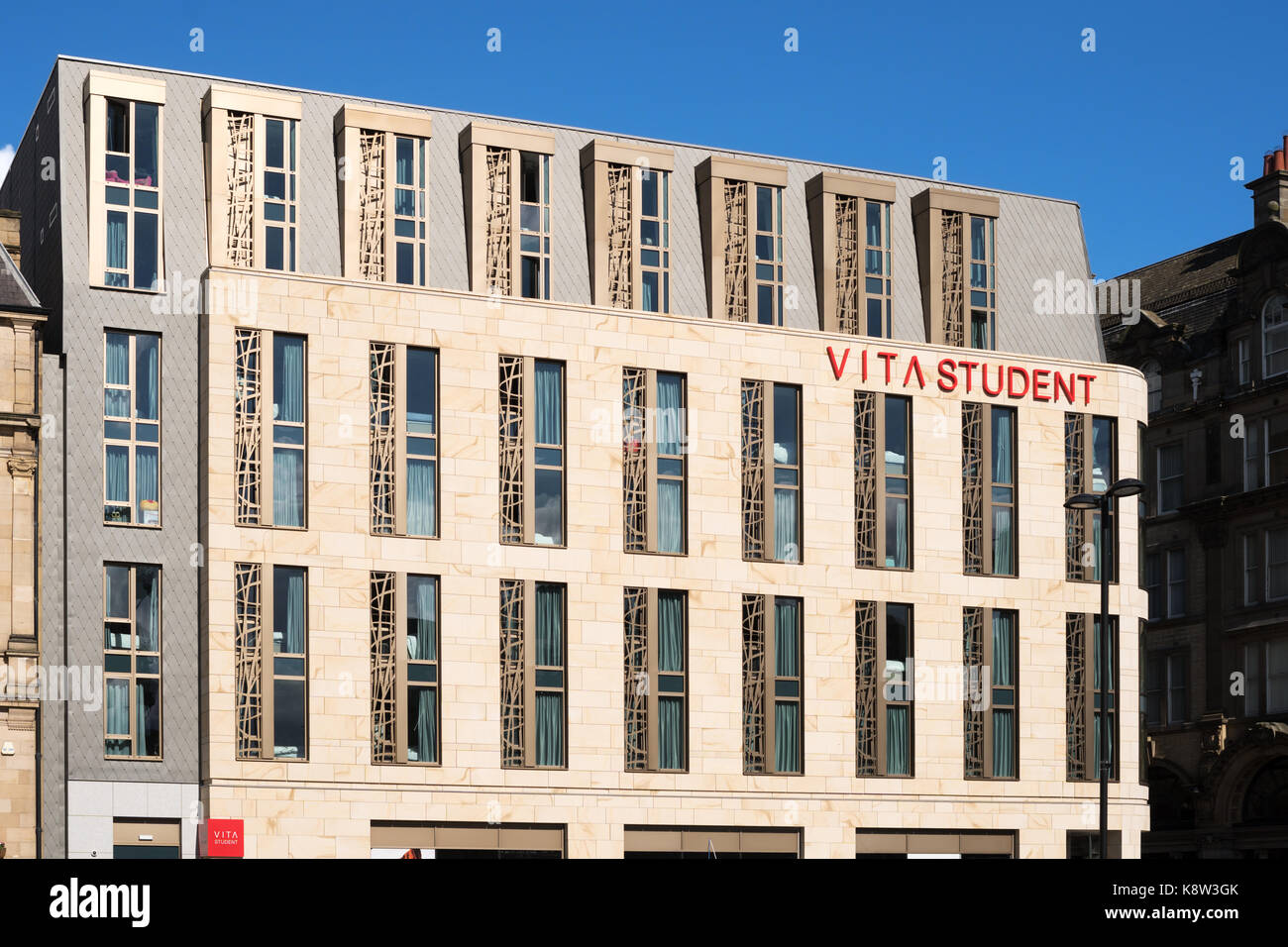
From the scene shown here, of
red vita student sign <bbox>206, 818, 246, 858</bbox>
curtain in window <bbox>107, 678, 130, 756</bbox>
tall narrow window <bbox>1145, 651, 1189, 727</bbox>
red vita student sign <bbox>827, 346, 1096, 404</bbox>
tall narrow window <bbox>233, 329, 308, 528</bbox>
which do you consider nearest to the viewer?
red vita student sign <bbox>206, 818, 246, 858</bbox>

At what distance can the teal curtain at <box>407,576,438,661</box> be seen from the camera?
44.5 metres

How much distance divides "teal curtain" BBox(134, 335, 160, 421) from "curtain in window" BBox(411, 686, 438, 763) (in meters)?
8.98

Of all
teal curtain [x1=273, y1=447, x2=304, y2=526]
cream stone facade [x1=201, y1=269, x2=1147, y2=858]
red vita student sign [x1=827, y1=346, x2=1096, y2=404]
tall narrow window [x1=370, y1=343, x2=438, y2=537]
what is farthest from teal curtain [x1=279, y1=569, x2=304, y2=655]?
red vita student sign [x1=827, y1=346, x2=1096, y2=404]

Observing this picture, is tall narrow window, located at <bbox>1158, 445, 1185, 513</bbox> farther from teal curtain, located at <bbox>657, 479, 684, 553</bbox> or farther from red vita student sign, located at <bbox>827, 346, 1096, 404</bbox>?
teal curtain, located at <bbox>657, 479, 684, 553</bbox>

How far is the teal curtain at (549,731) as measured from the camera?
45281 mm

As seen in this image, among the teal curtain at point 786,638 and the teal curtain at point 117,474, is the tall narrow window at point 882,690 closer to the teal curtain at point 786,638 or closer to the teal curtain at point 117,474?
the teal curtain at point 786,638

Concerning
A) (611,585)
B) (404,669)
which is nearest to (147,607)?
(404,669)

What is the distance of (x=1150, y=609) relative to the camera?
2648 inches

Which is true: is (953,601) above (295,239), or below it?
below

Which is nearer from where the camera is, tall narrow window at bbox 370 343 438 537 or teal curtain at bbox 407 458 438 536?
tall narrow window at bbox 370 343 438 537
